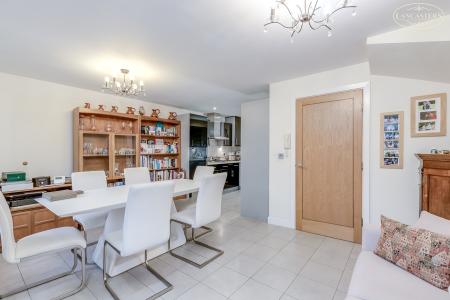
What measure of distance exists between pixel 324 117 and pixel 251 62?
132 cm

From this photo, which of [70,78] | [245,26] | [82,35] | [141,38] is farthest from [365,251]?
[70,78]

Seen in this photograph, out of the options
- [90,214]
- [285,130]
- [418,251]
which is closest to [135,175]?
[90,214]

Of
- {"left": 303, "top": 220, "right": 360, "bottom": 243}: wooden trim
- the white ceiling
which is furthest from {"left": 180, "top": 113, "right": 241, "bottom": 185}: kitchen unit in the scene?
{"left": 303, "top": 220, "right": 360, "bottom": 243}: wooden trim

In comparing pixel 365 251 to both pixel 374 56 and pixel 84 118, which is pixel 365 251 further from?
pixel 84 118

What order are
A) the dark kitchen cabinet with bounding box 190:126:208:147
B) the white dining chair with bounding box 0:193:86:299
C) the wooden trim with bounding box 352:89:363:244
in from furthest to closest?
the dark kitchen cabinet with bounding box 190:126:208:147 → the wooden trim with bounding box 352:89:363:244 → the white dining chair with bounding box 0:193:86:299

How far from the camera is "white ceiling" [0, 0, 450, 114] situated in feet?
5.56

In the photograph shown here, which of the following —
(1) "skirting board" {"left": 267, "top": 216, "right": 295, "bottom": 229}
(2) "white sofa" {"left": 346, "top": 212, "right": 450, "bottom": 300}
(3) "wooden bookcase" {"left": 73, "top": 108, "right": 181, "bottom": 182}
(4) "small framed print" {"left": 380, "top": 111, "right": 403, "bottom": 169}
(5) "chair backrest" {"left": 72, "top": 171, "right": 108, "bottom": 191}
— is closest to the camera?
(2) "white sofa" {"left": 346, "top": 212, "right": 450, "bottom": 300}

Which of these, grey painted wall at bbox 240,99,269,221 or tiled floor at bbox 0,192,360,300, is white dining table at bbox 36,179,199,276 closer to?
tiled floor at bbox 0,192,360,300

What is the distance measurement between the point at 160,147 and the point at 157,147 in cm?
7

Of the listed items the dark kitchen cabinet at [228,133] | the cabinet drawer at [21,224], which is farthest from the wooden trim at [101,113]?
the dark kitchen cabinet at [228,133]

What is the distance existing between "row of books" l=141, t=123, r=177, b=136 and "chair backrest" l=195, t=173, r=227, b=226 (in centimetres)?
Result: 273

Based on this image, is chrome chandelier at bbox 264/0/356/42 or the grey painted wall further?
the grey painted wall

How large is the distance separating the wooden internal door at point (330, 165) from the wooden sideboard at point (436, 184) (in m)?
0.67

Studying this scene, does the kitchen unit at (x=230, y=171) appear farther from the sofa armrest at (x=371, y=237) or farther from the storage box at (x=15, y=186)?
the sofa armrest at (x=371, y=237)
